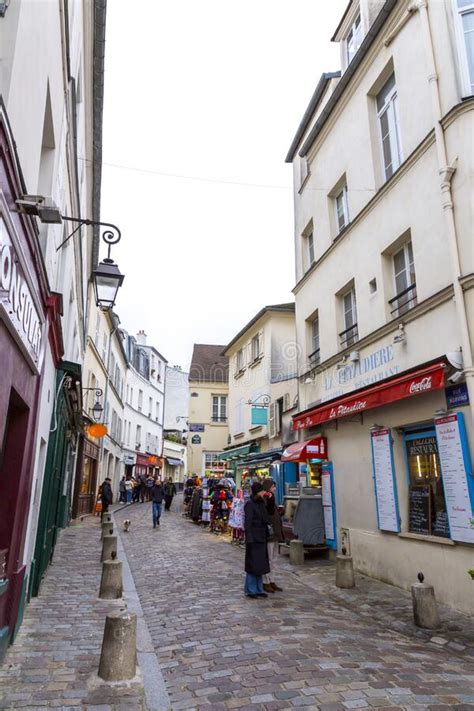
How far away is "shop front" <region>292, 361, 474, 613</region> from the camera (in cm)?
698

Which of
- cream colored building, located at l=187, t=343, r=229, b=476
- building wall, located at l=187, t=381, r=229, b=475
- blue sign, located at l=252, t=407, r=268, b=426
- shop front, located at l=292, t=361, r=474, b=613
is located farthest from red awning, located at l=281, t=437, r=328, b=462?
building wall, located at l=187, t=381, r=229, b=475

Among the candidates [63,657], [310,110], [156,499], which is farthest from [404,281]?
[156,499]

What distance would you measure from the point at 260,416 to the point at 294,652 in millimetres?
15351

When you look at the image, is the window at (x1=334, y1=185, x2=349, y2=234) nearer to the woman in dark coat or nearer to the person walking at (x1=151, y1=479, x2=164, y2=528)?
the woman in dark coat

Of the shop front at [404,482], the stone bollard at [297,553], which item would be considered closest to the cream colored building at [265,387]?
the shop front at [404,482]

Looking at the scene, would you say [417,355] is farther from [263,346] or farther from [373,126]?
[263,346]

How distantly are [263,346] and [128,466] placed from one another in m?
20.5

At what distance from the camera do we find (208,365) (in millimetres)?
36625

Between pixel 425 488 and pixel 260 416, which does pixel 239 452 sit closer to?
pixel 260 416

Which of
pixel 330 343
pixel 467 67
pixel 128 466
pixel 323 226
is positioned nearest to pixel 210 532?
pixel 330 343

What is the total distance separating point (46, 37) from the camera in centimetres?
459

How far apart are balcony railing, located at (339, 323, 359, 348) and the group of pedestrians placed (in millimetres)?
4247

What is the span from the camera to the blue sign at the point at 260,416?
20.2 metres

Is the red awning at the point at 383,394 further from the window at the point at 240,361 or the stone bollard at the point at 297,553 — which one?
the window at the point at 240,361
